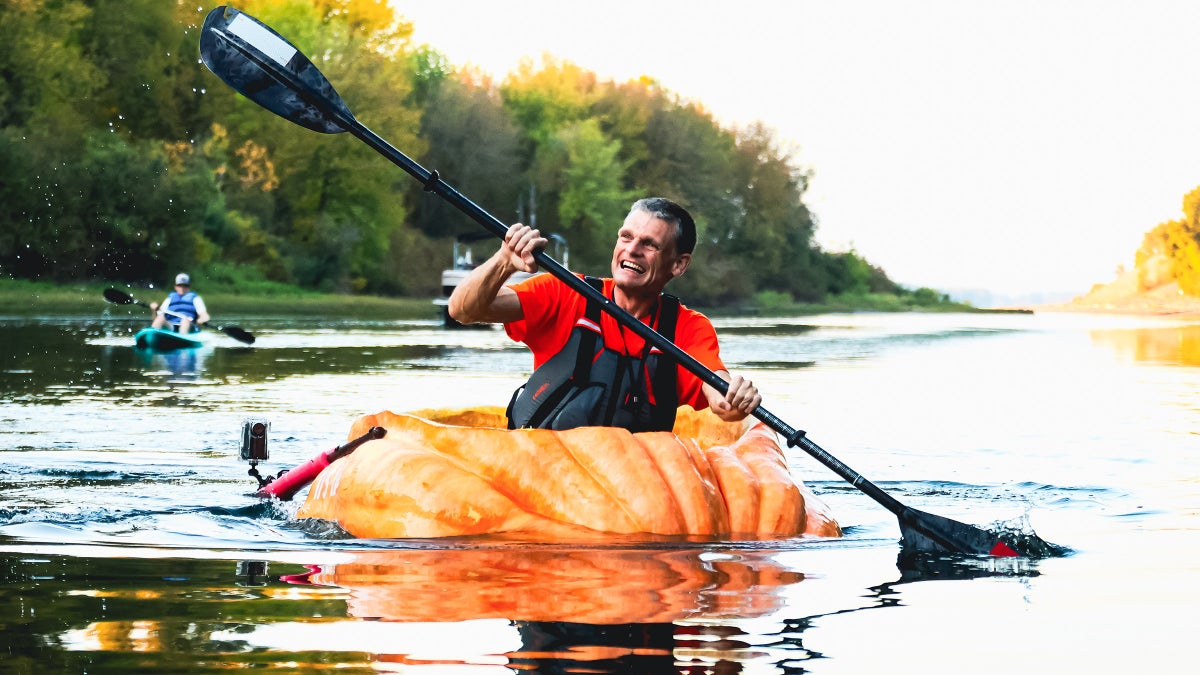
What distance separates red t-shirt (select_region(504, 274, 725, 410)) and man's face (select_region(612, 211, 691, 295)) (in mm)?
165

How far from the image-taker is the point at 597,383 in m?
6.91

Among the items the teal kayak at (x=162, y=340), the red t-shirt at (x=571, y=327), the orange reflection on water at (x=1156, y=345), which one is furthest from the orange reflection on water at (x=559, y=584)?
the orange reflection on water at (x=1156, y=345)

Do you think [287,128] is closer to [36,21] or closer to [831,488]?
[36,21]

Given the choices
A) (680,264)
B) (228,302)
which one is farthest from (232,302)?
(680,264)

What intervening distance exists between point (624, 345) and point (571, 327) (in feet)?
0.74

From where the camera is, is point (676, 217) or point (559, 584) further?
point (676, 217)

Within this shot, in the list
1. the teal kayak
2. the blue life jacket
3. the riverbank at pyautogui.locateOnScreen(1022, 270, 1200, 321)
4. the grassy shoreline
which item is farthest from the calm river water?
the riverbank at pyautogui.locateOnScreen(1022, 270, 1200, 321)

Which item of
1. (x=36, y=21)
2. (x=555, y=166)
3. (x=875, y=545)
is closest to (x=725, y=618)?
(x=875, y=545)

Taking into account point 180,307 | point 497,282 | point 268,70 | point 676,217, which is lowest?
point 180,307

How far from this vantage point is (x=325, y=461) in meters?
7.54

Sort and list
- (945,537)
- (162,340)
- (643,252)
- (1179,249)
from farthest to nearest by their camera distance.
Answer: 1. (1179,249)
2. (162,340)
3. (643,252)
4. (945,537)

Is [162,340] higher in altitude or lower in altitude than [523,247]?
lower

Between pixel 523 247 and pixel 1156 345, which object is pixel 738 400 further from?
pixel 1156 345

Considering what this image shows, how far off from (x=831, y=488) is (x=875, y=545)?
2.62 meters
